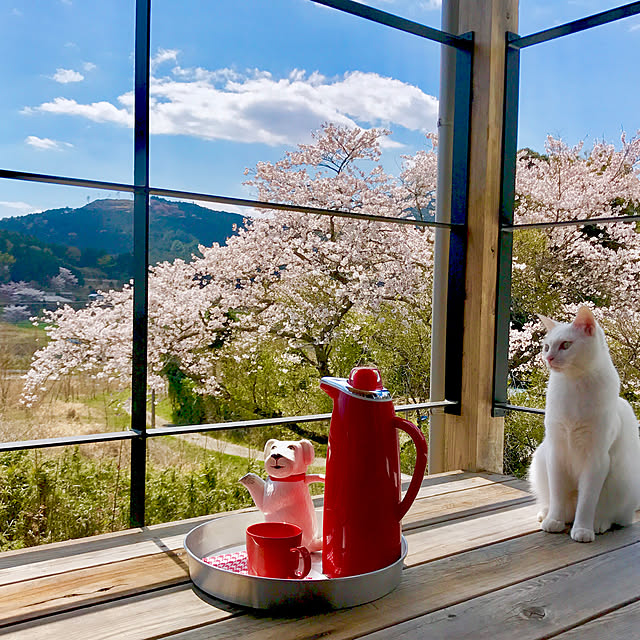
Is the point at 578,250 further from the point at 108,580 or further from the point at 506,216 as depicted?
the point at 108,580

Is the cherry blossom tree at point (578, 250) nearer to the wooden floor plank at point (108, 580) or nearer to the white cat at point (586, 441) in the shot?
the white cat at point (586, 441)

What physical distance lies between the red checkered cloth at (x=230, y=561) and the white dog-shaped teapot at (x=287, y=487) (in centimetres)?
8

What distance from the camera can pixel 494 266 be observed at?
6.47ft

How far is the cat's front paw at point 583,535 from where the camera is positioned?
132 cm

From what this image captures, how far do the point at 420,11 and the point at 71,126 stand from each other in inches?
105

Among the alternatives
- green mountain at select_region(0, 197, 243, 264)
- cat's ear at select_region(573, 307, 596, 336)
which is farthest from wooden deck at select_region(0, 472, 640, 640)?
green mountain at select_region(0, 197, 243, 264)

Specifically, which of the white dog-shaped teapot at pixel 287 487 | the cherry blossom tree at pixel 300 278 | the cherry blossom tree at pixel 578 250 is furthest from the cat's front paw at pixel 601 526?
the cherry blossom tree at pixel 300 278

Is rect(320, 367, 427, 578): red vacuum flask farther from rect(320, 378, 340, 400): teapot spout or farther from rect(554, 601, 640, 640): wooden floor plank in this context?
rect(554, 601, 640, 640): wooden floor plank

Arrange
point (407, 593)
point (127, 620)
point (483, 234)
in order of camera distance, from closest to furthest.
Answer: point (127, 620) → point (407, 593) → point (483, 234)

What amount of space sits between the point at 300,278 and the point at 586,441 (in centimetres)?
337

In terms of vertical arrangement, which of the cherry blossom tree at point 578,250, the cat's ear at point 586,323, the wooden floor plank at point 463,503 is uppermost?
the cherry blossom tree at point 578,250

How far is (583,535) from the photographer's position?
133 cm

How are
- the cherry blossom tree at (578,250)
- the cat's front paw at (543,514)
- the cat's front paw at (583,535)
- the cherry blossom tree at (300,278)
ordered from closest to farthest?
the cat's front paw at (583,535) → the cat's front paw at (543,514) → the cherry blossom tree at (578,250) → the cherry blossom tree at (300,278)

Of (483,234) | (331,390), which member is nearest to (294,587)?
(331,390)
